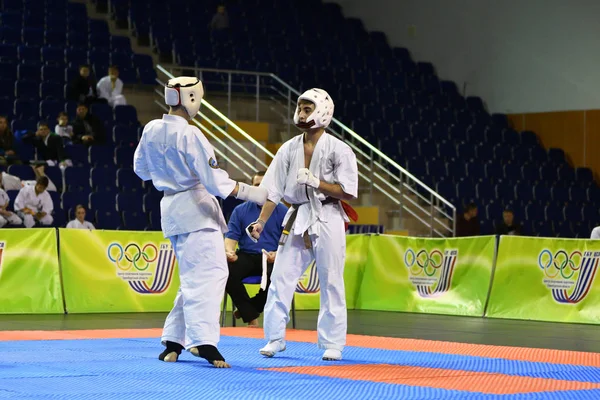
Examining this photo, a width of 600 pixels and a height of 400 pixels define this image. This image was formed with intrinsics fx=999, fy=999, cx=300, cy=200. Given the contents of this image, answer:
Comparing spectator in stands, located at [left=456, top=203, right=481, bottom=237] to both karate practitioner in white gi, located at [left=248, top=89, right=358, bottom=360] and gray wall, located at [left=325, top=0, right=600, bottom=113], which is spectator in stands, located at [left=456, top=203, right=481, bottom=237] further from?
karate practitioner in white gi, located at [left=248, top=89, right=358, bottom=360]

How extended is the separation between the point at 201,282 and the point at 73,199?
880 centimetres

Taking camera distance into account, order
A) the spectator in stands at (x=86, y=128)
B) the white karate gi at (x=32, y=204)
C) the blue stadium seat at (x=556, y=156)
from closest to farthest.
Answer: the white karate gi at (x=32, y=204) → the spectator in stands at (x=86, y=128) → the blue stadium seat at (x=556, y=156)

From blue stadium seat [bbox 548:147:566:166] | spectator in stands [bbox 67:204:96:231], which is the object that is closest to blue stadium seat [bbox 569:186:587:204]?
blue stadium seat [bbox 548:147:566:166]

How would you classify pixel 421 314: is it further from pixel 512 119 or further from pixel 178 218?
pixel 512 119

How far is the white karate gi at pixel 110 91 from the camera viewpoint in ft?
55.9

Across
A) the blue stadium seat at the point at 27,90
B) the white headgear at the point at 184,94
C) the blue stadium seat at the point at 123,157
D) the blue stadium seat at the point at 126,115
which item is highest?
the blue stadium seat at the point at 27,90

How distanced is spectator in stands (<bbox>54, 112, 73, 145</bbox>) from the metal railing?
→ 2.21 meters

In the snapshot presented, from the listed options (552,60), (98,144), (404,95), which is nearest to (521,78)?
(552,60)

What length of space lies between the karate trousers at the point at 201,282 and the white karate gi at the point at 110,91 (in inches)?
437

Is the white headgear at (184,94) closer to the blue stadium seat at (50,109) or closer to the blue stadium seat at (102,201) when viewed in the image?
the blue stadium seat at (102,201)

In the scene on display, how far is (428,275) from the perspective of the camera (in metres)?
13.0

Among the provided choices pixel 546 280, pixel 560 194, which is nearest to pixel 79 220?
pixel 546 280

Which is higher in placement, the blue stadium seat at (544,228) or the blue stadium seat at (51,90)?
the blue stadium seat at (51,90)

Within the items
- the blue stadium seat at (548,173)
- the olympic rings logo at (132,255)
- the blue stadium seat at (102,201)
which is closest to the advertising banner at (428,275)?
the olympic rings logo at (132,255)
